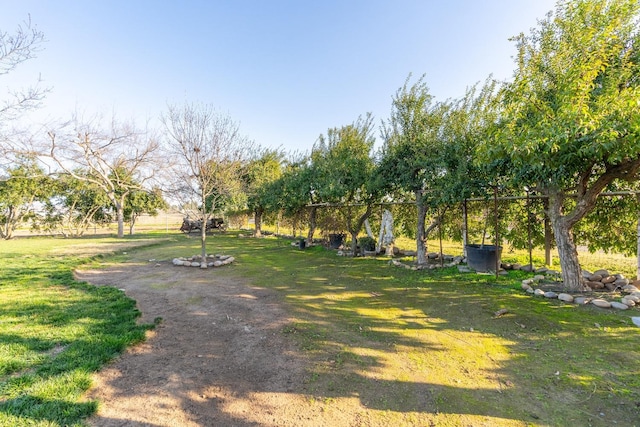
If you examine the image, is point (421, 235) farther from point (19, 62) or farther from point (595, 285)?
point (19, 62)

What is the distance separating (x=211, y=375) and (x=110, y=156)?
2182cm

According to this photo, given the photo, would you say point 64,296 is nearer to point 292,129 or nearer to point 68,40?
point 68,40

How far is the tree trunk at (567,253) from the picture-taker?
503 centimetres

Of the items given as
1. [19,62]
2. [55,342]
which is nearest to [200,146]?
[19,62]

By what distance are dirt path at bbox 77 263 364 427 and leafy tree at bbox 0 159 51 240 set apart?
69.5 ft

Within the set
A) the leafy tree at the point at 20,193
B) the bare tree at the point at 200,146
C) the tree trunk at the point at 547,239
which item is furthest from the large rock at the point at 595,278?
the leafy tree at the point at 20,193

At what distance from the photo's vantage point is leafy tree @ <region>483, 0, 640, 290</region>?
11.3ft

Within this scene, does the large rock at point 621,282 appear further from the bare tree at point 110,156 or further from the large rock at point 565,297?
the bare tree at point 110,156

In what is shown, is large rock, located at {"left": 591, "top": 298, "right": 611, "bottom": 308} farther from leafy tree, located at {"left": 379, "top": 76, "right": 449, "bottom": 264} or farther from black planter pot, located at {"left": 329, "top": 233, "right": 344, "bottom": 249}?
black planter pot, located at {"left": 329, "top": 233, "right": 344, "bottom": 249}

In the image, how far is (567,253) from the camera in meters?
5.08

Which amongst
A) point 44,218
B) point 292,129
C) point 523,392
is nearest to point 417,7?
point 292,129

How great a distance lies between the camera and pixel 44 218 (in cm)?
1948

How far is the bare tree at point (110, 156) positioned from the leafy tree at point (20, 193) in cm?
223

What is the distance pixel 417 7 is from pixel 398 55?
64.1 inches
